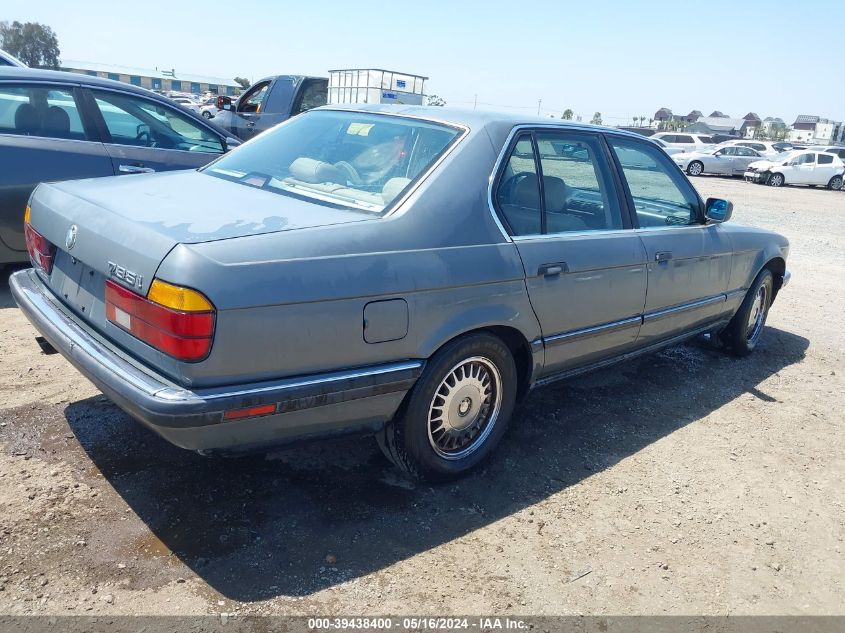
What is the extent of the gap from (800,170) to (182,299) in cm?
2855

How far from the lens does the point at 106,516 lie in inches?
106

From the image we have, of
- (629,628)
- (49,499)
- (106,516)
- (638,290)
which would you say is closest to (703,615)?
(629,628)

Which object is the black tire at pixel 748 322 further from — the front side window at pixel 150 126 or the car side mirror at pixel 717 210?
the front side window at pixel 150 126

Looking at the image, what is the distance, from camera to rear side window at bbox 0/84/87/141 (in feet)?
16.4

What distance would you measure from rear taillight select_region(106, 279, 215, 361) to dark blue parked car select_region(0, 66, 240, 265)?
3213mm

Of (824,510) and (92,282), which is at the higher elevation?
(92,282)

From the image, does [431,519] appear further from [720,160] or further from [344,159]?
[720,160]

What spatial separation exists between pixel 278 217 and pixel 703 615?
2206 millimetres

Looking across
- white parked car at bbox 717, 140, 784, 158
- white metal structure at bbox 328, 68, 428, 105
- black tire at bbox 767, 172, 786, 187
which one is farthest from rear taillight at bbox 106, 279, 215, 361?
white parked car at bbox 717, 140, 784, 158

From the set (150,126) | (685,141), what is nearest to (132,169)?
(150,126)

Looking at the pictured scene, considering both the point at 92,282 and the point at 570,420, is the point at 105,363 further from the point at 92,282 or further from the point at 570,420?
the point at 570,420

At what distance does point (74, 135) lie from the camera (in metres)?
5.22

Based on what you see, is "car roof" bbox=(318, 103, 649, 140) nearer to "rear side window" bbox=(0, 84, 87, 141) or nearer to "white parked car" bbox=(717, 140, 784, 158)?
"rear side window" bbox=(0, 84, 87, 141)

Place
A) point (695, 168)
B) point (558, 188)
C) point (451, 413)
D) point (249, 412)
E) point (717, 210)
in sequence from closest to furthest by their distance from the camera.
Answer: point (249, 412)
point (451, 413)
point (558, 188)
point (717, 210)
point (695, 168)
